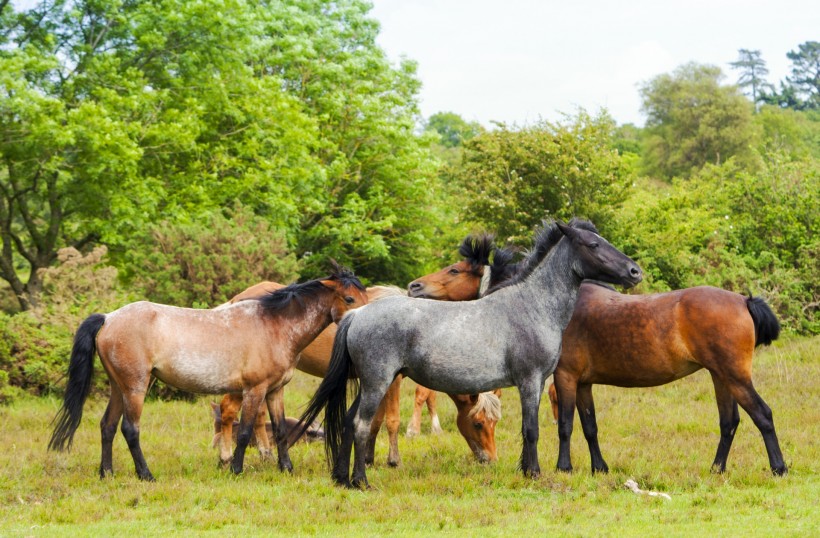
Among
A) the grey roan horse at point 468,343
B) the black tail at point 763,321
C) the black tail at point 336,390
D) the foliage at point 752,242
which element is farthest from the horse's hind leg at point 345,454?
the foliage at point 752,242

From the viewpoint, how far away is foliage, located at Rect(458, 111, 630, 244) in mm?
23047

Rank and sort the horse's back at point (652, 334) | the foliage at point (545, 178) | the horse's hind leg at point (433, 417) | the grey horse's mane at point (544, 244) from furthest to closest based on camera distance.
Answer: the foliage at point (545, 178) → the horse's hind leg at point (433, 417) → the grey horse's mane at point (544, 244) → the horse's back at point (652, 334)

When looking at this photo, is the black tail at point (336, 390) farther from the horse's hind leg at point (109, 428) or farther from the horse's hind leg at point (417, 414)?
the horse's hind leg at point (417, 414)

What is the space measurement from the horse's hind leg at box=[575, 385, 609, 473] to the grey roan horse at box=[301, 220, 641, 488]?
0.99 meters

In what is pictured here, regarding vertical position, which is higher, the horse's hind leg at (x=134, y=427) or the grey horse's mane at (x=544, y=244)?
the grey horse's mane at (x=544, y=244)

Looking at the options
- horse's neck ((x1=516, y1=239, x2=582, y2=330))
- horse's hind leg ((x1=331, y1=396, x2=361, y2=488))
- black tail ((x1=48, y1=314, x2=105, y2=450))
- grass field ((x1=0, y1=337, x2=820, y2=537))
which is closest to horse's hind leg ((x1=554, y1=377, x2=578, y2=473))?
grass field ((x1=0, y1=337, x2=820, y2=537))

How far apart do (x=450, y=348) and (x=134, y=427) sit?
11.5ft

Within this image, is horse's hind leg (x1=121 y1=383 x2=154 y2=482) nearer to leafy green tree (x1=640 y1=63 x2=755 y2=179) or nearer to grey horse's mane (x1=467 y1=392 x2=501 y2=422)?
grey horse's mane (x1=467 y1=392 x2=501 y2=422)

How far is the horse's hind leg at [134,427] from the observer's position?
9.07 meters

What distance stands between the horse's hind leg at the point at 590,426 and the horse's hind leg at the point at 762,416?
60.8 inches

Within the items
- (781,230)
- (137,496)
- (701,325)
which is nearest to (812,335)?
(781,230)

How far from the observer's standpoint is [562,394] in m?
9.54

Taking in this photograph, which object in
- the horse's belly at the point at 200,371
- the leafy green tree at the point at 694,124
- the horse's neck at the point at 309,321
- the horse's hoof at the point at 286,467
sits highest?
the leafy green tree at the point at 694,124

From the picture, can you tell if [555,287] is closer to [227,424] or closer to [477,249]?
[477,249]
